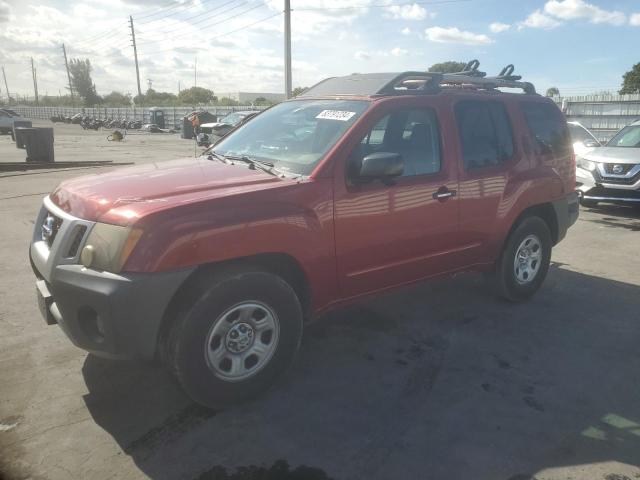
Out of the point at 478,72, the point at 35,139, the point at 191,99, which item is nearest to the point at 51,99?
the point at 191,99

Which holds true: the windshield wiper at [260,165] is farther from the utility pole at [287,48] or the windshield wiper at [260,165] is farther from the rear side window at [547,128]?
the utility pole at [287,48]

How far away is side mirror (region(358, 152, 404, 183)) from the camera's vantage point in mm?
3270

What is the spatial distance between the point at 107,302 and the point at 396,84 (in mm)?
2719

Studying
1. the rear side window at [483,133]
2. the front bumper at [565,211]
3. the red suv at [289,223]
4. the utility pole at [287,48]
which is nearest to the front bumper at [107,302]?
the red suv at [289,223]

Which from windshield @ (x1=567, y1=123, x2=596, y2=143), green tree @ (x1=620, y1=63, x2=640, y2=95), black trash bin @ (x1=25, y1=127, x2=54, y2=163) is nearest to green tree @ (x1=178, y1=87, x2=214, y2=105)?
green tree @ (x1=620, y1=63, x2=640, y2=95)

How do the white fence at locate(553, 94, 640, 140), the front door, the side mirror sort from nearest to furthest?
the side mirror < the front door < the white fence at locate(553, 94, 640, 140)

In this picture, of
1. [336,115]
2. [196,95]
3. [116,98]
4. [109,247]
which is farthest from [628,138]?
[116,98]

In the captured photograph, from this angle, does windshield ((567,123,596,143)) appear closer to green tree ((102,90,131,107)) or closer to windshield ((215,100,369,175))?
windshield ((215,100,369,175))

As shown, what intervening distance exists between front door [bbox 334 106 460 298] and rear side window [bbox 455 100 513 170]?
0.26 m

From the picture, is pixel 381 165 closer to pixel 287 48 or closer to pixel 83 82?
pixel 287 48

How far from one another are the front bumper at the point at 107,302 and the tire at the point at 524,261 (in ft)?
10.1

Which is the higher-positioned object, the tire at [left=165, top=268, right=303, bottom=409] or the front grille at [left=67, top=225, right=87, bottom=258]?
the front grille at [left=67, top=225, right=87, bottom=258]

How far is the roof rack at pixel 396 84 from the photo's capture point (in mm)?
4016

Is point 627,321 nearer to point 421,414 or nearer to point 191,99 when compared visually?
point 421,414
